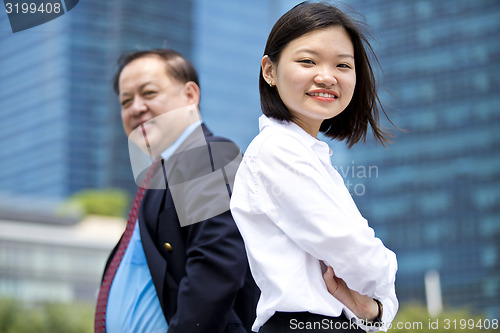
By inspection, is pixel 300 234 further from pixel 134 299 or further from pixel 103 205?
pixel 103 205

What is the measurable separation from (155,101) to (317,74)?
1152mm

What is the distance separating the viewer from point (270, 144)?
172cm

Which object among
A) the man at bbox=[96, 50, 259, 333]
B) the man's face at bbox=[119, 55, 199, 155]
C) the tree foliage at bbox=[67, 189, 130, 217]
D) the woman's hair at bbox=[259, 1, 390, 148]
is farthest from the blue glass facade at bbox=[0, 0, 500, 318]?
the woman's hair at bbox=[259, 1, 390, 148]

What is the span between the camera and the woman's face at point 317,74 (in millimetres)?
1780

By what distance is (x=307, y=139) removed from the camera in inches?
70.9

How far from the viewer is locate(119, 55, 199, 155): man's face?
109 inches

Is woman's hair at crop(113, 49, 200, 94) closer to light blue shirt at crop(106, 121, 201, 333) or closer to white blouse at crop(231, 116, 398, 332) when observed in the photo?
light blue shirt at crop(106, 121, 201, 333)

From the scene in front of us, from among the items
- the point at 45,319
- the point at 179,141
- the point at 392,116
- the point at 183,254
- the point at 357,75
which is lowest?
the point at 45,319

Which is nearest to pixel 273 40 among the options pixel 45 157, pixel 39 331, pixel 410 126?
pixel 39 331

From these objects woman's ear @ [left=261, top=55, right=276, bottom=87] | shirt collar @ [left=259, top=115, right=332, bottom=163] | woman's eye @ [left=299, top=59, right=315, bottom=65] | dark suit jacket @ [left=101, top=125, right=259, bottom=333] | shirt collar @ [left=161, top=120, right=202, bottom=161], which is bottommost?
dark suit jacket @ [left=101, top=125, right=259, bottom=333]

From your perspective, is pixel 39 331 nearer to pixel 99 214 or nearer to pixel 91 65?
pixel 99 214

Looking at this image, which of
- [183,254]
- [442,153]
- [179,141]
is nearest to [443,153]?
[442,153]

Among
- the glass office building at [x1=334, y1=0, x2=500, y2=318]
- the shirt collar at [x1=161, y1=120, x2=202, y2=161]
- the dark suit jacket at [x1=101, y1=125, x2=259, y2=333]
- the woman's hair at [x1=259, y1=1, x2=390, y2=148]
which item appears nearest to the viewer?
the woman's hair at [x1=259, y1=1, x2=390, y2=148]

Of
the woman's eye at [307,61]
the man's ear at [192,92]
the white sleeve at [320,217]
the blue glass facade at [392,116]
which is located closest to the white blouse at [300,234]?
the white sleeve at [320,217]
